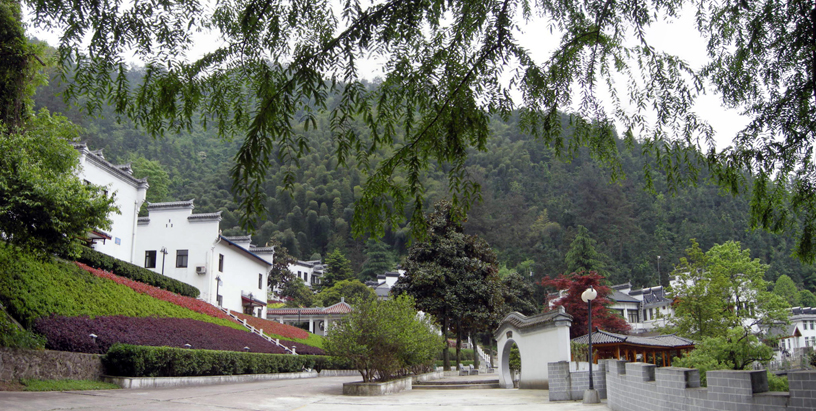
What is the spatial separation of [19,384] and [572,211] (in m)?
72.8

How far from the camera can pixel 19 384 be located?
425 inches

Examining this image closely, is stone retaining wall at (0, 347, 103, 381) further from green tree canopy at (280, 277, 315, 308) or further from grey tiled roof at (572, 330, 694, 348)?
green tree canopy at (280, 277, 315, 308)

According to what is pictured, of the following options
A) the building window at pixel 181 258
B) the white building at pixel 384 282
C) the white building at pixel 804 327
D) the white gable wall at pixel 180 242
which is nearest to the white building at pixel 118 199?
the white gable wall at pixel 180 242

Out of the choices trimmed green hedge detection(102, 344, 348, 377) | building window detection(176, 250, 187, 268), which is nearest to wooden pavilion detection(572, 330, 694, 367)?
trimmed green hedge detection(102, 344, 348, 377)

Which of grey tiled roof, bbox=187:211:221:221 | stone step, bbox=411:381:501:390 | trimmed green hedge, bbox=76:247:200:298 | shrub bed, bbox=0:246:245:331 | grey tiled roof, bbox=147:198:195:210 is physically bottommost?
stone step, bbox=411:381:501:390

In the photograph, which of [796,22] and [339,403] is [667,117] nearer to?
[796,22]

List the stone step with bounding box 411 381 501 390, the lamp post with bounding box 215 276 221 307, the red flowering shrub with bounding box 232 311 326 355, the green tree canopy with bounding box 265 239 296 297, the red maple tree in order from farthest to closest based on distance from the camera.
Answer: the green tree canopy with bounding box 265 239 296 297
the lamp post with bounding box 215 276 221 307
the red maple tree
the red flowering shrub with bounding box 232 311 326 355
the stone step with bounding box 411 381 501 390

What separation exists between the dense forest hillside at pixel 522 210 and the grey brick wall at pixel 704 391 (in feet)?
186

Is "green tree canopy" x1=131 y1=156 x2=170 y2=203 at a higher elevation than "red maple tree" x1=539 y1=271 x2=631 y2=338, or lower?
higher

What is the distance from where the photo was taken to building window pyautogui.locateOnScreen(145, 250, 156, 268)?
108 feet

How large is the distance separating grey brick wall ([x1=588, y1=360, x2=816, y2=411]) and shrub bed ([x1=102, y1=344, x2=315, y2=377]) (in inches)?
443

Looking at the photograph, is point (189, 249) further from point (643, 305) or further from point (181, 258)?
point (643, 305)

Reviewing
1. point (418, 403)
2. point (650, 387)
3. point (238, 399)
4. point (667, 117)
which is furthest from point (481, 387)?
point (667, 117)

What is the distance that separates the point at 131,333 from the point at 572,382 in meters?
12.3
